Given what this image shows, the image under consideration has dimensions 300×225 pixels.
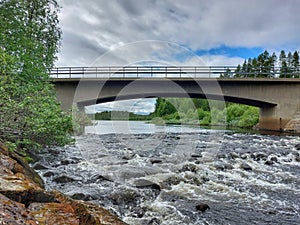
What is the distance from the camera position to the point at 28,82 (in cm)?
1024

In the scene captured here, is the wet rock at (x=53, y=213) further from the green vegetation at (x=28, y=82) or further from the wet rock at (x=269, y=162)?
the wet rock at (x=269, y=162)

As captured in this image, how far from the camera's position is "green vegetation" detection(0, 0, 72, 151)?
268 inches

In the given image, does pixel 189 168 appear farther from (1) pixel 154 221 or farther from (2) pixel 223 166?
(1) pixel 154 221

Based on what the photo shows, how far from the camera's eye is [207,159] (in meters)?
11.8

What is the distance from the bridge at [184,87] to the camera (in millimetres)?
25859

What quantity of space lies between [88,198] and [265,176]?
671 cm

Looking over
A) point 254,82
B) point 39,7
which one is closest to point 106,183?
point 39,7

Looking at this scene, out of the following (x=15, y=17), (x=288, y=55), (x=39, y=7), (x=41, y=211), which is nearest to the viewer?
(x=41, y=211)

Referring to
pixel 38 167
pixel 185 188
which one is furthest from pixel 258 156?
pixel 38 167

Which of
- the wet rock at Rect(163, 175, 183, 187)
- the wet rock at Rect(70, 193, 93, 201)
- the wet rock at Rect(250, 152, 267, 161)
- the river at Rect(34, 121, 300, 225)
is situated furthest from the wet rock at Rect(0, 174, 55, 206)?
the wet rock at Rect(250, 152, 267, 161)

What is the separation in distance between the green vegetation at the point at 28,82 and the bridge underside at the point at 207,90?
10250mm

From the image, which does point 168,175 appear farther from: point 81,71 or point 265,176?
point 81,71

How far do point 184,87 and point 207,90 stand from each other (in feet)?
9.11

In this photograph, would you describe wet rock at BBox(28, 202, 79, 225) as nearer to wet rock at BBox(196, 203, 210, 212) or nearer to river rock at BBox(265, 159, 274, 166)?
wet rock at BBox(196, 203, 210, 212)
